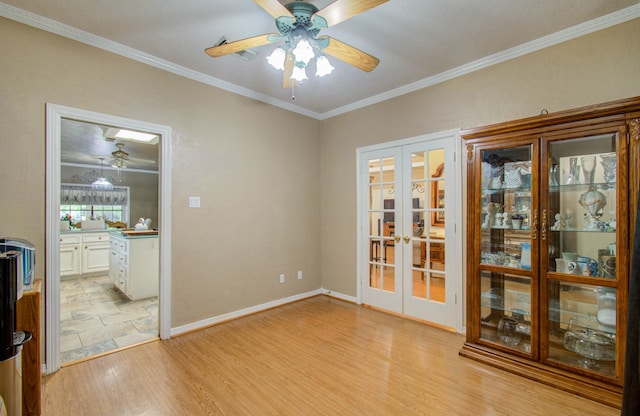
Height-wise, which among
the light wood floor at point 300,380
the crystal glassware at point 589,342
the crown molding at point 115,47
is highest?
the crown molding at point 115,47

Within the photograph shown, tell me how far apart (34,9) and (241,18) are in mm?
1534

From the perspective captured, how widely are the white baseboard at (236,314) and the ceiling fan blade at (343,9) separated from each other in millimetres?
3110

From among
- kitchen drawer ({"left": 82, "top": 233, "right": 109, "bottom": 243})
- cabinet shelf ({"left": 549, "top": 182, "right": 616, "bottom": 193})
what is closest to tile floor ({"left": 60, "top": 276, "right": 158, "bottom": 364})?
kitchen drawer ({"left": 82, "top": 233, "right": 109, "bottom": 243})

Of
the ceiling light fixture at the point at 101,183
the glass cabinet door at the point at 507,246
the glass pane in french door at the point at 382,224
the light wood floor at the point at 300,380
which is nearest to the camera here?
the light wood floor at the point at 300,380

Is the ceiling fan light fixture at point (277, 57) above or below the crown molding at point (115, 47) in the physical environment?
below

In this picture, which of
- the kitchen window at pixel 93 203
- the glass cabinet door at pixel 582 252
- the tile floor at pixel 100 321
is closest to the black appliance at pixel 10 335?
the tile floor at pixel 100 321

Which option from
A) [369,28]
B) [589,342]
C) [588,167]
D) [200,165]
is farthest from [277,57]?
[589,342]

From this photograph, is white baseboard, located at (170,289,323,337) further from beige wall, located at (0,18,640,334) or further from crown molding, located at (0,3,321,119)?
crown molding, located at (0,3,321,119)

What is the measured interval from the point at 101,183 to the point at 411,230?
7368mm

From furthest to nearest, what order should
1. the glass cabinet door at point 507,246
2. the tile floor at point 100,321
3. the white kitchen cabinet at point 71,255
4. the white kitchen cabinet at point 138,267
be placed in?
the white kitchen cabinet at point 71,255 < the white kitchen cabinet at point 138,267 < the tile floor at point 100,321 < the glass cabinet door at point 507,246

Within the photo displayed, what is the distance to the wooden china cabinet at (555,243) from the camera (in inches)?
80.8

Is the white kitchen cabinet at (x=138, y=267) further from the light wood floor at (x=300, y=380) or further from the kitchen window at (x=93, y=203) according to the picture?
the kitchen window at (x=93, y=203)

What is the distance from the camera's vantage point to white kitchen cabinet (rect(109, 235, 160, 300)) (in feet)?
13.9

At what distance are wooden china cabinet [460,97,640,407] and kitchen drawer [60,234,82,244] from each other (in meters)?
6.88
